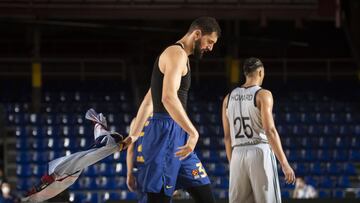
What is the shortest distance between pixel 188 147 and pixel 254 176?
5.19 feet

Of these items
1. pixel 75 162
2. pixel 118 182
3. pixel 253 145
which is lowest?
pixel 118 182

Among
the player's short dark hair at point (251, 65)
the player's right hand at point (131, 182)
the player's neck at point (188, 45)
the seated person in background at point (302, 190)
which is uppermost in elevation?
the player's neck at point (188, 45)

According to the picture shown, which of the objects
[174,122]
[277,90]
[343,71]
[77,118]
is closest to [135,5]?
[77,118]

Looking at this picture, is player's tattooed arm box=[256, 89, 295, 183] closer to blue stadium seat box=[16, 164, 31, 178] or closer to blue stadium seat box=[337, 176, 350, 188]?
blue stadium seat box=[337, 176, 350, 188]

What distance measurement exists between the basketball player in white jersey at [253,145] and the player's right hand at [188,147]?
1.44 meters

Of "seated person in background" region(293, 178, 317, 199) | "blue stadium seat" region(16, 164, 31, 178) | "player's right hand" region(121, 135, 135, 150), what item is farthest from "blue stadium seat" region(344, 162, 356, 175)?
"player's right hand" region(121, 135, 135, 150)

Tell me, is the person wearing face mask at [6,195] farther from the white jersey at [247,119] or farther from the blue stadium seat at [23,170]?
the white jersey at [247,119]

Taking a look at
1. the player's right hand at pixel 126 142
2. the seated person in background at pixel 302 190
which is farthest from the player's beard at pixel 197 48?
the seated person in background at pixel 302 190

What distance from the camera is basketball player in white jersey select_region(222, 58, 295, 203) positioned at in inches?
310

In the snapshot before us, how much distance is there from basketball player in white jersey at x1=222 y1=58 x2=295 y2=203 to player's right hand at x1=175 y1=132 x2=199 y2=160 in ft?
4.72

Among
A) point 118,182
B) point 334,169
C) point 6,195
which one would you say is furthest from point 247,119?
point 334,169

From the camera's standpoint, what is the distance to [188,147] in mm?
6488

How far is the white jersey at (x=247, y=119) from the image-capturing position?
8000 mm

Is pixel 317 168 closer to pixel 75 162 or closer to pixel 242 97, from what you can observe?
pixel 242 97
